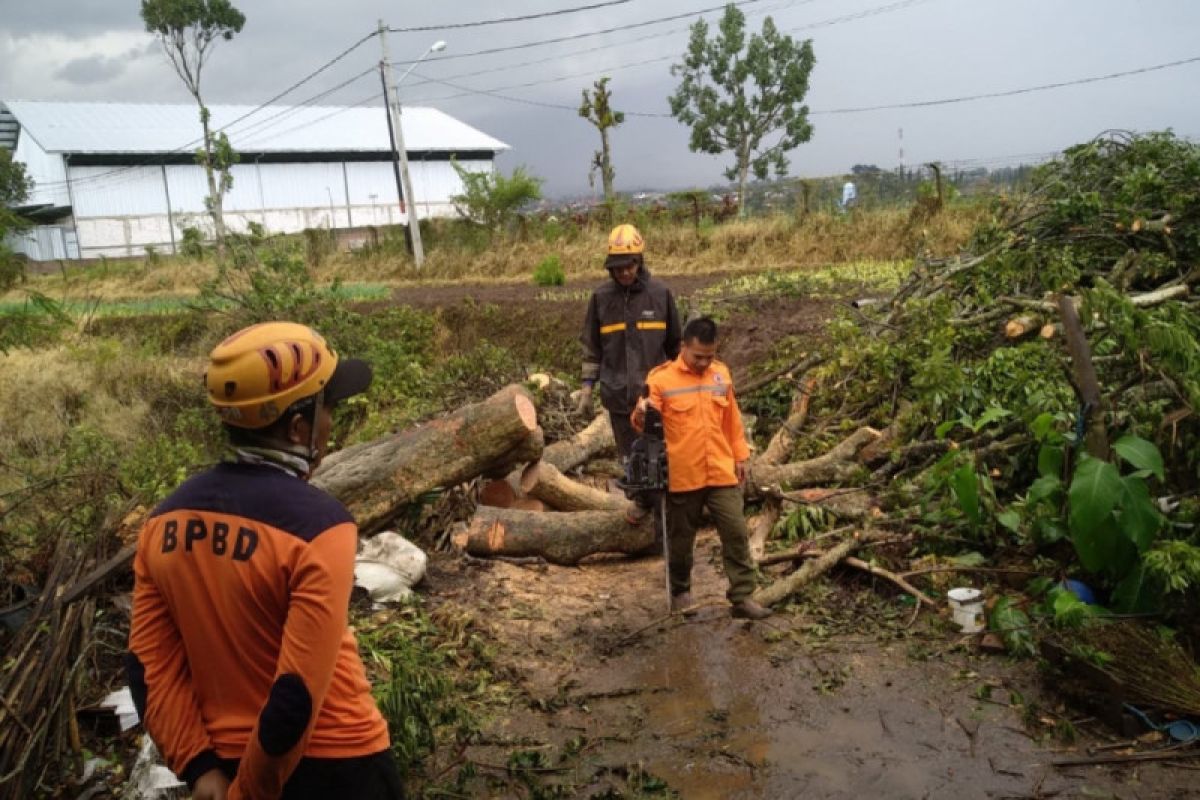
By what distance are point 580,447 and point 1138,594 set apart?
4.97 metres

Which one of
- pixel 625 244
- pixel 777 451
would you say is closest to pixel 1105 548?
pixel 625 244

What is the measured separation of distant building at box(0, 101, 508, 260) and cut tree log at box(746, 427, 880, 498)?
120 ft

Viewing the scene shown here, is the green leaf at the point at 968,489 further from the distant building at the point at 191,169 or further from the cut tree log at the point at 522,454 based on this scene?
the distant building at the point at 191,169

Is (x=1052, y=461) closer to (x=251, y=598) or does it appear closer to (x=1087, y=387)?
(x=1087, y=387)

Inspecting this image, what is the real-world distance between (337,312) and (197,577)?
36.1 ft

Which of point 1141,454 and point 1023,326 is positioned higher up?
point 1023,326

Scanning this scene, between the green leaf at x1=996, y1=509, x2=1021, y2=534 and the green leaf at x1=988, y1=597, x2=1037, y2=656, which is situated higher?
the green leaf at x1=996, y1=509, x2=1021, y2=534

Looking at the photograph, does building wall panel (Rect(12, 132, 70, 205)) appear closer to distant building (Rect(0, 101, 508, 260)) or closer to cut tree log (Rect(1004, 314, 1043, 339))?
distant building (Rect(0, 101, 508, 260))

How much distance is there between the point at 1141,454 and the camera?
438 cm

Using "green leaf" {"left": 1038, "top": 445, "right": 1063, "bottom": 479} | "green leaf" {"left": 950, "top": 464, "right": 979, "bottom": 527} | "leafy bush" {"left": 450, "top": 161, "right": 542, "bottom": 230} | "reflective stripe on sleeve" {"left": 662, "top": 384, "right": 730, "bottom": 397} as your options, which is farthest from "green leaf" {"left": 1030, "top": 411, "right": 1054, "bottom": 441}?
"leafy bush" {"left": 450, "top": 161, "right": 542, "bottom": 230}

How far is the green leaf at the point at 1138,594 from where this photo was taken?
14.3 feet

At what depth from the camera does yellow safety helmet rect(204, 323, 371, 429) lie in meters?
2.01

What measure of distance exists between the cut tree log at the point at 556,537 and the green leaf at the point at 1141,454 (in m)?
3.02

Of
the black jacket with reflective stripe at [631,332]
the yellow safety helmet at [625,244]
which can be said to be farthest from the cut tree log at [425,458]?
the yellow safety helmet at [625,244]
